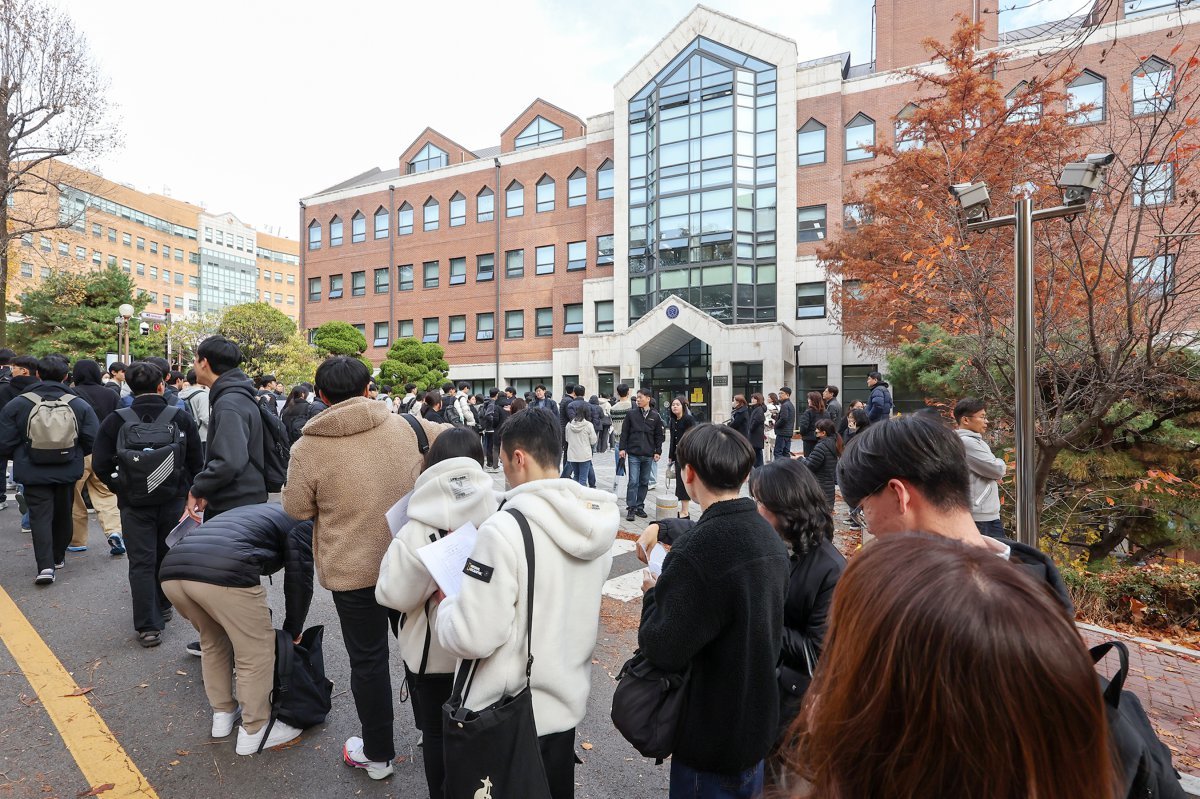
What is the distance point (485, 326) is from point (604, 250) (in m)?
8.51

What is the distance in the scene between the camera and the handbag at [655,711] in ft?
6.31

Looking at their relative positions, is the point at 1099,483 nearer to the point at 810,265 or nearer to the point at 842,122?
the point at 810,265

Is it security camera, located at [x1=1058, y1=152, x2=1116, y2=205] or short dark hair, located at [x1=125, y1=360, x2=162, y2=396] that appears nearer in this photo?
short dark hair, located at [x1=125, y1=360, x2=162, y2=396]

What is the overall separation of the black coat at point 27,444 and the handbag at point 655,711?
6.07 meters

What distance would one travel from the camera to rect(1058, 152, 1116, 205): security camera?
4.80 meters

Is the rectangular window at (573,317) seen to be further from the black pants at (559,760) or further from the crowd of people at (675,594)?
the black pants at (559,760)

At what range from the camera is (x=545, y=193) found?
3325 cm

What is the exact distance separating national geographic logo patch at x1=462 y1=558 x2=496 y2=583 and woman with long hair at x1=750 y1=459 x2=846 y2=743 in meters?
1.11

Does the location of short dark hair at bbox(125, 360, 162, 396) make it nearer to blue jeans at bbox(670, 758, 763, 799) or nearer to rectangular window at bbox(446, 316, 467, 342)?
blue jeans at bbox(670, 758, 763, 799)

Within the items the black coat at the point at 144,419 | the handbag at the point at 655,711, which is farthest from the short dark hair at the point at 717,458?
the black coat at the point at 144,419

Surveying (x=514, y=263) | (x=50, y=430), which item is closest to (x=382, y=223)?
(x=514, y=263)

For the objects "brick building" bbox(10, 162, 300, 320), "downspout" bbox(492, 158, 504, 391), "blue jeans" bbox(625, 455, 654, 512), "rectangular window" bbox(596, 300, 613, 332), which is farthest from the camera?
"brick building" bbox(10, 162, 300, 320)

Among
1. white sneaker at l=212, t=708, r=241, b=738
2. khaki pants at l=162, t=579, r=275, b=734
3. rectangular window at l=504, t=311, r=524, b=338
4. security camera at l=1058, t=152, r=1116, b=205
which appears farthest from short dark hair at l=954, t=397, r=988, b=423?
rectangular window at l=504, t=311, r=524, b=338

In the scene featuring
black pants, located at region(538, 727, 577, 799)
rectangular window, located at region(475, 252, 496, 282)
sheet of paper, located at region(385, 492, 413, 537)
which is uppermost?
rectangular window, located at region(475, 252, 496, 282)
